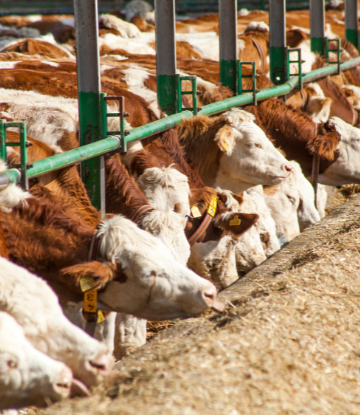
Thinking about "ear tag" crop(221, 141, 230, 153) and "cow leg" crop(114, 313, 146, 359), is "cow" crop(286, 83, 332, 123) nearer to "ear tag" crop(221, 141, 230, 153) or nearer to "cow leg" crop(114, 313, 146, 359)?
"ear tag" crop(221, 141, 230, 153)

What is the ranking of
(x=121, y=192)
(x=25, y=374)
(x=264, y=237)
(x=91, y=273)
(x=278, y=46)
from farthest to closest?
(x=278, y=46), (x=264, y=237), (x=121, y=192), (x=91, y=273), (x=25, y=374)

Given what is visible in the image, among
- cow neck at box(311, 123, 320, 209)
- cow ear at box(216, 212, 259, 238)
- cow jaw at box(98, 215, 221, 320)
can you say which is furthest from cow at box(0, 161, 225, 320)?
cow neck at box(311, 123, 320, 209)

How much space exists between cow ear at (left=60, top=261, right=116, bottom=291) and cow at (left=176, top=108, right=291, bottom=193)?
231 centimetres

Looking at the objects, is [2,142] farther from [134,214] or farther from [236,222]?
[236,222]

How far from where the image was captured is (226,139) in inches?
198

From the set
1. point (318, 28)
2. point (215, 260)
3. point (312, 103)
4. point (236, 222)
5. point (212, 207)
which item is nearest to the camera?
point (212, 207)

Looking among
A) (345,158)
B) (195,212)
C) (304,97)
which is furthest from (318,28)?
(195,212)

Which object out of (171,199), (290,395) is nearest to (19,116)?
(171,199)

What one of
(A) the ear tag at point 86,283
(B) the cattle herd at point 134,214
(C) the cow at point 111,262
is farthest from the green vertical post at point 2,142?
(A) the ear tag at point 86,283

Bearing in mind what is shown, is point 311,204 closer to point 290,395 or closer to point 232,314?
point 232,314

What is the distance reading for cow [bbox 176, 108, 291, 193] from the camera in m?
5.11

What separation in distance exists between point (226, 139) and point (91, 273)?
2437 mm

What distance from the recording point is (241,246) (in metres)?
5.32

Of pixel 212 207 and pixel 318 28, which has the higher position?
pixel 318 28
